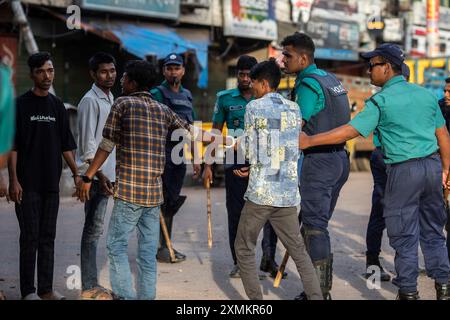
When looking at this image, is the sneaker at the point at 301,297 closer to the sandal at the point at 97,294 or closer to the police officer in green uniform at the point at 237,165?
the police officer in green uniform at the point at 237,165

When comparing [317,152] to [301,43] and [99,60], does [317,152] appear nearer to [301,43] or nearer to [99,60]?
[301,43]

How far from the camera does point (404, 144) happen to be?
18.5 feet

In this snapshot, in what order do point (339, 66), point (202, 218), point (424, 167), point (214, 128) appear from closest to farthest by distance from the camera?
point (424, 167) → point (214, 128) → point (202, 218) → point (339, 66)

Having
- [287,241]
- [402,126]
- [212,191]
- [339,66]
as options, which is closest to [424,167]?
[402,126]

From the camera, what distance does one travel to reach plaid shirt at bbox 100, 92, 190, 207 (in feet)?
17.3

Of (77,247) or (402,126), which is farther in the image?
(77,247)

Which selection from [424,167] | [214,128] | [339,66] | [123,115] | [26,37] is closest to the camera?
[123,115]

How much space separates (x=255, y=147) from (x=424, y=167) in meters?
1.23

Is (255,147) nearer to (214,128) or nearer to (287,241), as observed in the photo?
(287,241)

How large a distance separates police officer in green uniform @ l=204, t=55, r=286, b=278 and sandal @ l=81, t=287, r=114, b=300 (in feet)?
4.63

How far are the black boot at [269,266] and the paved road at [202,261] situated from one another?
156 mm

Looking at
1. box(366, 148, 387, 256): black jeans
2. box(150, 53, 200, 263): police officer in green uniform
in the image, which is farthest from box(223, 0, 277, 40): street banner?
box(366, 148, 387, 256): black jeans

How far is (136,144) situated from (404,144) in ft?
6.03
